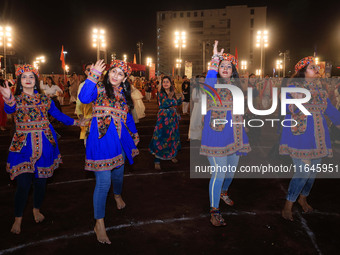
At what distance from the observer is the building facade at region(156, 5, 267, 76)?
4975 inches

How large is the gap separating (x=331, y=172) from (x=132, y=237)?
506 centimetres

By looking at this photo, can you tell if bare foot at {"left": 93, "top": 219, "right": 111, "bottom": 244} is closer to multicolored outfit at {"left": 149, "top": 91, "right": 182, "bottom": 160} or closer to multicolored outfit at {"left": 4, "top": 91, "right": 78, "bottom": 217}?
multicolored outfit at {"left": 4, "top": 91, "right": 78, "bottom": 217}

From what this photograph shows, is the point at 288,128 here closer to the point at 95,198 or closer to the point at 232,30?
the point at 95,198

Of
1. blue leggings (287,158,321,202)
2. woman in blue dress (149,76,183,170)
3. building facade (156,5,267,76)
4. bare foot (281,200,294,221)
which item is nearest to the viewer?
blue leggings (287,158,321,202)

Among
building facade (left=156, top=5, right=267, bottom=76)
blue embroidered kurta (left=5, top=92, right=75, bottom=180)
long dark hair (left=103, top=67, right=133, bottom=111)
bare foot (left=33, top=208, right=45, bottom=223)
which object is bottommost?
bare foot (left=33, top=208, right=45, bottom=223)

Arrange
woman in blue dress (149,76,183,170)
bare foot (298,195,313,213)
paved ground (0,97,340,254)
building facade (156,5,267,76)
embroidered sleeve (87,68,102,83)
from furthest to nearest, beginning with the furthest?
building facade (156,5,267,76) < woman in blue dress (149,76,183,170) < bare foot (298,195,313,213) < paved ground (0,97,340,254) < embroidered sleeve (87,68,102,83)

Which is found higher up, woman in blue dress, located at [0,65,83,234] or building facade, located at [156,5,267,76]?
building facade, located at [156,5,267,76]

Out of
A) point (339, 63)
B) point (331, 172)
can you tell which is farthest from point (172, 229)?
point (339, 63)

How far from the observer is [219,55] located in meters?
4.38

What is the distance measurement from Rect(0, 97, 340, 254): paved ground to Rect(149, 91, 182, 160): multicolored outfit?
72cm

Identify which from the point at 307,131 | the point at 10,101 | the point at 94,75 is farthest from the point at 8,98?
the point at 307,131

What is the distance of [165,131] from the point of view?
7.54 meters

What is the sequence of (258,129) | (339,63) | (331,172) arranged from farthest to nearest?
1. (339,63)
2. (258,129)
3. (331,172)

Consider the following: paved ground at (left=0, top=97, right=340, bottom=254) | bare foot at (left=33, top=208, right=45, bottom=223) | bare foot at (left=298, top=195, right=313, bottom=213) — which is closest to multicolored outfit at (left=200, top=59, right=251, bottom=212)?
paved ground at (left=0, top=97, right=340, bottom=254)
